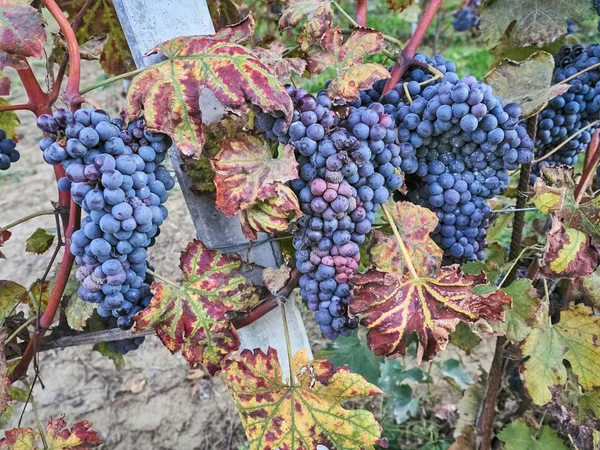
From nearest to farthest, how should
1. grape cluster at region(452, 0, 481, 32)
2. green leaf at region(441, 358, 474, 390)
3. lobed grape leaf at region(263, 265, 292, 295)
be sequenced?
lobed grape leaf at region(263, 265, 292, 295) < green leaf at region(441, 358, 474, 390) < grape cluster at region(452, 0, 481, 32)

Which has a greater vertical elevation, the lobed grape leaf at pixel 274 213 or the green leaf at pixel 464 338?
the lobed grape leaf at pixel 274 213

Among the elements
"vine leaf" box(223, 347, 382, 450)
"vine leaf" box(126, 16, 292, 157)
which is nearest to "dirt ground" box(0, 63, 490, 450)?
"vine leaf" box(223, 347, 382, 450)

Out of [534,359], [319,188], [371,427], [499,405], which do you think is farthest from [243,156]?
[499,405]

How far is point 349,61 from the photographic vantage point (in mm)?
940

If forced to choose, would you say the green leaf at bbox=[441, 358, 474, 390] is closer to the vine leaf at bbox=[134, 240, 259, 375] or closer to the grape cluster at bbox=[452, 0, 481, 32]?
the vine leaf at bbox=[134, 240, 259, 375]

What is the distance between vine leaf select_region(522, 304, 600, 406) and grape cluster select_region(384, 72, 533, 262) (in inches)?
11.9

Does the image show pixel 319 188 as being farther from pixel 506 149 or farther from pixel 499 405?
pixel 499 405

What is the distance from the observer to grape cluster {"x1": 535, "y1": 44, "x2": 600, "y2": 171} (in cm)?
112

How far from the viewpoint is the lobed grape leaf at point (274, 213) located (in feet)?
2.78

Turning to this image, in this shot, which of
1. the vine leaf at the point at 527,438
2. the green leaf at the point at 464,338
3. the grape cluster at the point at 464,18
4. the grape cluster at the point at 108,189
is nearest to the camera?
the grape cluster at the point at 108,189

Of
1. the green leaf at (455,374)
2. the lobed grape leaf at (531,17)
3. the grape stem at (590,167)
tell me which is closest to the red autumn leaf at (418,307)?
the grape stem at (590,167)

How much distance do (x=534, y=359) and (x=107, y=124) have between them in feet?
3.37

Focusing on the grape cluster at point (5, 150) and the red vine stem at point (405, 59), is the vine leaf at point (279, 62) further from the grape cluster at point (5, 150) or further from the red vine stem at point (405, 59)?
the grape cluster at point (5, 150)

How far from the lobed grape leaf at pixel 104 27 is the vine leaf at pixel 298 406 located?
3.03ft
